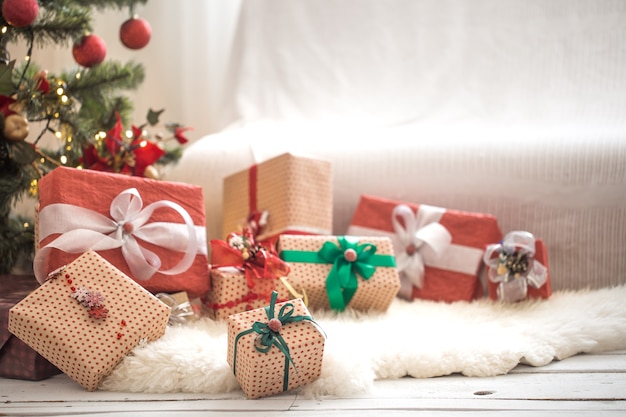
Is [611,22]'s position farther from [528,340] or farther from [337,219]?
[528,340]

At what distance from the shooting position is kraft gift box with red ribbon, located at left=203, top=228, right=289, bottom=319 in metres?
1.41

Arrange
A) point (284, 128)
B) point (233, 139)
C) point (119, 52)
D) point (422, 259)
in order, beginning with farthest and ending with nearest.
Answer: point (119, 52)
point (284, 128)
point (233, 139)
point (422, 259)

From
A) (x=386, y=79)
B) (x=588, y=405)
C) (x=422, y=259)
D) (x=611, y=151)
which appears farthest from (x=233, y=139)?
(x=588, y=405)

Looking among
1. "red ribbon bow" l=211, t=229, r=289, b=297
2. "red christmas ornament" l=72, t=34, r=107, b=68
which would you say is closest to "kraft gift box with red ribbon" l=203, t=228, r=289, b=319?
"red ribbon bow" l=211, t=229, r=289, b=297

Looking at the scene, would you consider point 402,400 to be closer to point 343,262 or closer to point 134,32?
point 343,262

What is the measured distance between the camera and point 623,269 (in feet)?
5.65

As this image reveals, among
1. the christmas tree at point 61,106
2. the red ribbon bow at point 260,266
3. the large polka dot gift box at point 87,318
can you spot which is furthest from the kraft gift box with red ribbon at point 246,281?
the christmas tree at point 61,106

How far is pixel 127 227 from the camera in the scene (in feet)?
4.36

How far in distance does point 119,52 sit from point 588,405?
2.25 metres

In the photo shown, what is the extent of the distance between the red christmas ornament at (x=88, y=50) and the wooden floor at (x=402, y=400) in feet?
2.62

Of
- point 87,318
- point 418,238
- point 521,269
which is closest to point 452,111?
point 418,238

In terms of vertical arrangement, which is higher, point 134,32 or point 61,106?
point 134,32

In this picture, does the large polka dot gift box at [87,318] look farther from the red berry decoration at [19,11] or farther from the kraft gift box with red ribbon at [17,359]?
the red berry decoration at [19,11]

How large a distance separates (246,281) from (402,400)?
522 mm
